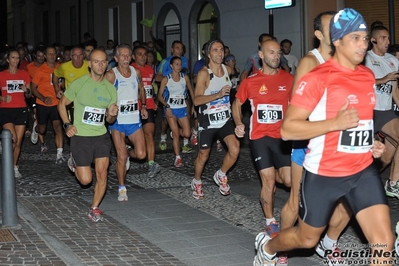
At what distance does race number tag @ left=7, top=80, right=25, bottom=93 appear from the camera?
11109 millimetres

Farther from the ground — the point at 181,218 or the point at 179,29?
the point at 179,29

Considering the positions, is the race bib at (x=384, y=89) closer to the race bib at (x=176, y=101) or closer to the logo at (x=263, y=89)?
the logo at (x=263, y=89)

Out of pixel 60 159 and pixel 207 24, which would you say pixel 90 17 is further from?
pixel 60 159

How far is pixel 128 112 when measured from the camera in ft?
30.6

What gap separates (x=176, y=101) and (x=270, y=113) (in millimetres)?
5373

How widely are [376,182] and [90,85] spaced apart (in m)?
4.07

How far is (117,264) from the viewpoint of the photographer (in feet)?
20.7

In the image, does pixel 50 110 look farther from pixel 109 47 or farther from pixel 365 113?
pixel 109 47

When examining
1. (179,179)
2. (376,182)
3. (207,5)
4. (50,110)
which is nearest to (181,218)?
(179,179)

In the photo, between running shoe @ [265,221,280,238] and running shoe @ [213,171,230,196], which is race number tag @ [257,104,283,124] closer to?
running shoe @ [265,221,280,238]

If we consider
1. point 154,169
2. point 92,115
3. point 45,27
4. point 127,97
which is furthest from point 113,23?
point 92,115

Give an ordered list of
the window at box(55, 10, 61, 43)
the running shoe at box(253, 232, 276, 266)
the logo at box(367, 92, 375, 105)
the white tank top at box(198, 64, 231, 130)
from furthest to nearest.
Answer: the window at box(55, 10, 61, 43) → the white tank top at box(198, 64, 231, 130) → the running shoe at box(253, 232, 276, 266) → the logo at box(367, 92, 375, 105)

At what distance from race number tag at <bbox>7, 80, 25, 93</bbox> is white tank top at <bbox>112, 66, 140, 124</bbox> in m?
2.42

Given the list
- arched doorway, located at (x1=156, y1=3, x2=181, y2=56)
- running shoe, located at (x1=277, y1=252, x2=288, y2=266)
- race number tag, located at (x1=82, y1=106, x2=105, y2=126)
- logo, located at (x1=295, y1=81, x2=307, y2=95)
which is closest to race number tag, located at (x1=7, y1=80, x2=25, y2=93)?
race number tag, located at (x1=82, y1=106, x2=105, y2=126)
